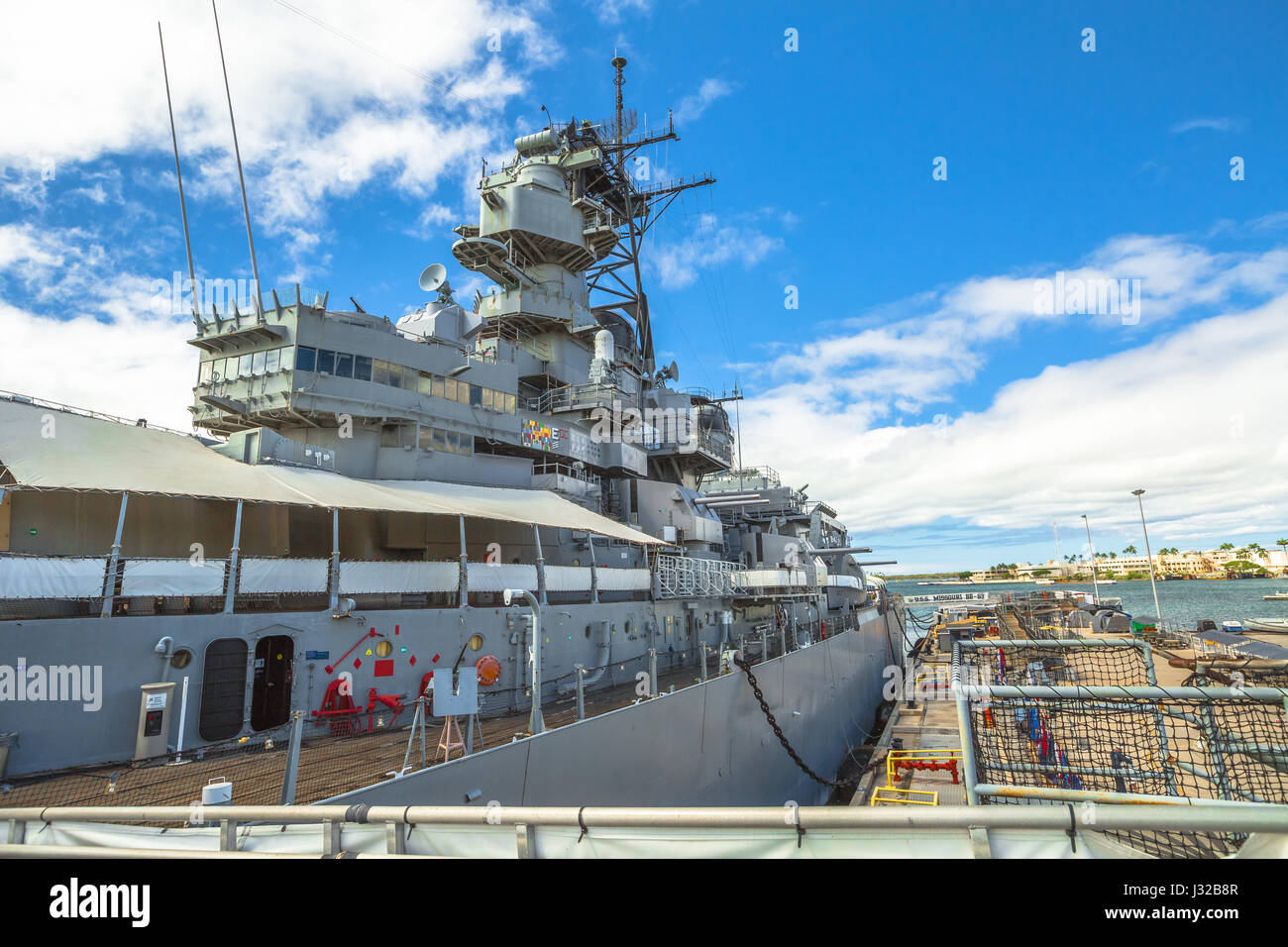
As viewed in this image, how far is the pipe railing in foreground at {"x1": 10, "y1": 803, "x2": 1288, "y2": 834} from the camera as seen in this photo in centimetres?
233

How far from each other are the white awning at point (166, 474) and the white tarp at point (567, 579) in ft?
3.73

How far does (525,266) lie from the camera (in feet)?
83.8

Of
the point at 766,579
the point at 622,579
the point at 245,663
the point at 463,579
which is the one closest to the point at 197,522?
the point at 245,663

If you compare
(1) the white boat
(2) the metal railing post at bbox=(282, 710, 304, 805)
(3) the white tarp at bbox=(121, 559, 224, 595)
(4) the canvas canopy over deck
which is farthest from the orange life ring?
(1) the white boat

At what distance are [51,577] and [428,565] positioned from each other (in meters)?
5.38

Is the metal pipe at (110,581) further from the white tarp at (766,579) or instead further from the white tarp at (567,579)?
the white tarp at (766,579)

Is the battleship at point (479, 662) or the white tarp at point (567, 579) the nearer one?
the battleship at point (479, 662)

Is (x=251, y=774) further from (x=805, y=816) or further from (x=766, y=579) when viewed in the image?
(x=766, y=579)

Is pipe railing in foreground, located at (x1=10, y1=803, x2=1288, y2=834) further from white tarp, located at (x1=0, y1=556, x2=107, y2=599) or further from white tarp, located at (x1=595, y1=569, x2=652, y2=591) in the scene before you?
white tarp, located at (x1=595, y1=569, x2=652, y2=591)

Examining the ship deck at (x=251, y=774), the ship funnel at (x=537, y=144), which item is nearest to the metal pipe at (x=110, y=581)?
the ship deck at (x=251, y=774)

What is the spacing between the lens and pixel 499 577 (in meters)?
13.9

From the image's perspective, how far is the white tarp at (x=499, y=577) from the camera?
13.5 metres
